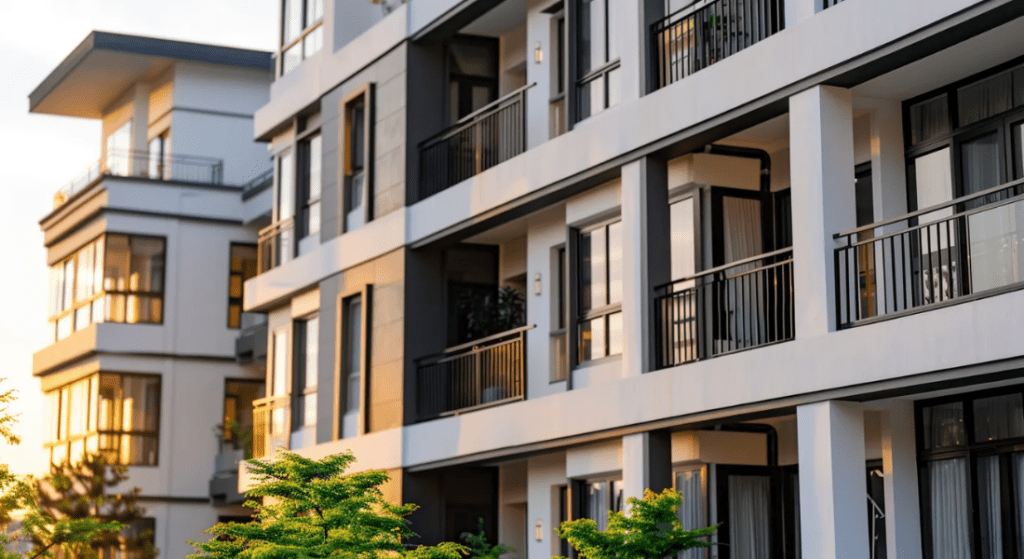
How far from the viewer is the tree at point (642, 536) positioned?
50.7 feet

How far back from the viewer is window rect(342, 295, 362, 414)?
985 inches

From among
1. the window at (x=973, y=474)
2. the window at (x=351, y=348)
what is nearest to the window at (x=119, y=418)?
the window at (x=351, y=348)

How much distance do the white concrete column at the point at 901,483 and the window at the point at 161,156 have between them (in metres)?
25.6

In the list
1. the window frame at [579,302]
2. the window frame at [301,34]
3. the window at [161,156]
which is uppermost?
the window at [161,156]

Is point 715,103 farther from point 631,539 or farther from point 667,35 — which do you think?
point 631,539

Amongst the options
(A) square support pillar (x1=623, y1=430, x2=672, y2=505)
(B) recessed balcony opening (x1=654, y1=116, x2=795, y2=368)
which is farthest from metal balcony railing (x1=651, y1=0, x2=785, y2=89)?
(A) square support pillar (x1=623, y1=430, x2=672, y2=505)

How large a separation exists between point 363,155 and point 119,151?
1658 cm

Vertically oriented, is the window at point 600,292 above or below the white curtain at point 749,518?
above

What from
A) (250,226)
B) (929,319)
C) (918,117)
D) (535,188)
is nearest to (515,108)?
(535,188)

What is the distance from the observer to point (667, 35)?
19.0 metres

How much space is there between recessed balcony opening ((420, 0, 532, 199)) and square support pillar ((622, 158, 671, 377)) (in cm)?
405

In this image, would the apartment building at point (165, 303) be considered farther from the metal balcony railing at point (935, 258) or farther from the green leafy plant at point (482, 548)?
the metal balcony railing at point (935, 258)

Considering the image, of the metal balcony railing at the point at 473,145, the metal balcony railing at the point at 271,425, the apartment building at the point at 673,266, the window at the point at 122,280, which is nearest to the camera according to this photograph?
the apartment building at the point at 673,266

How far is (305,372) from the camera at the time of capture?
89.7ft
